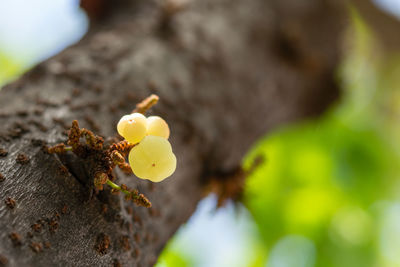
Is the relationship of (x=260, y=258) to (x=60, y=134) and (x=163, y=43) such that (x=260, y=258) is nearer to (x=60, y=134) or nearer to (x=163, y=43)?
(x=163, y=43)

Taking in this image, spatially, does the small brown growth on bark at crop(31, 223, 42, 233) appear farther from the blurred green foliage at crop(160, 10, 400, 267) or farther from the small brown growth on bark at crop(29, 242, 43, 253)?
the blurred green foliage at crop(160, 10, 400, 267)

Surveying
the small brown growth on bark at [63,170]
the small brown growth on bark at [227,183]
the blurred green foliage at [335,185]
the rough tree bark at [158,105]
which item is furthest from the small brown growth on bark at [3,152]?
the blurred green foliage at [335,185]

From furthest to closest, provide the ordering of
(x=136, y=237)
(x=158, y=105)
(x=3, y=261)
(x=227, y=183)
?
(x=227, y=183) < (x=158, y=105) < (x=136, y=237) < (x=3, y=261)

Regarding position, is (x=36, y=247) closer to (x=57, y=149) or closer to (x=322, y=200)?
(x=57, y=149)

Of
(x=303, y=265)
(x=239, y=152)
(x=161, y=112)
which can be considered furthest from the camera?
(x=303, y=265)

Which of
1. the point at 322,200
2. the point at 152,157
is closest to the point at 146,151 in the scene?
the point at 152,157

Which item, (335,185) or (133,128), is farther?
(335,185)

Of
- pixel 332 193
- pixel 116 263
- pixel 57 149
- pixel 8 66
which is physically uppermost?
pixel 8 66

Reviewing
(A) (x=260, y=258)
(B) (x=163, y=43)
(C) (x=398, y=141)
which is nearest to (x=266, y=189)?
(A) (x=260, y=258)
